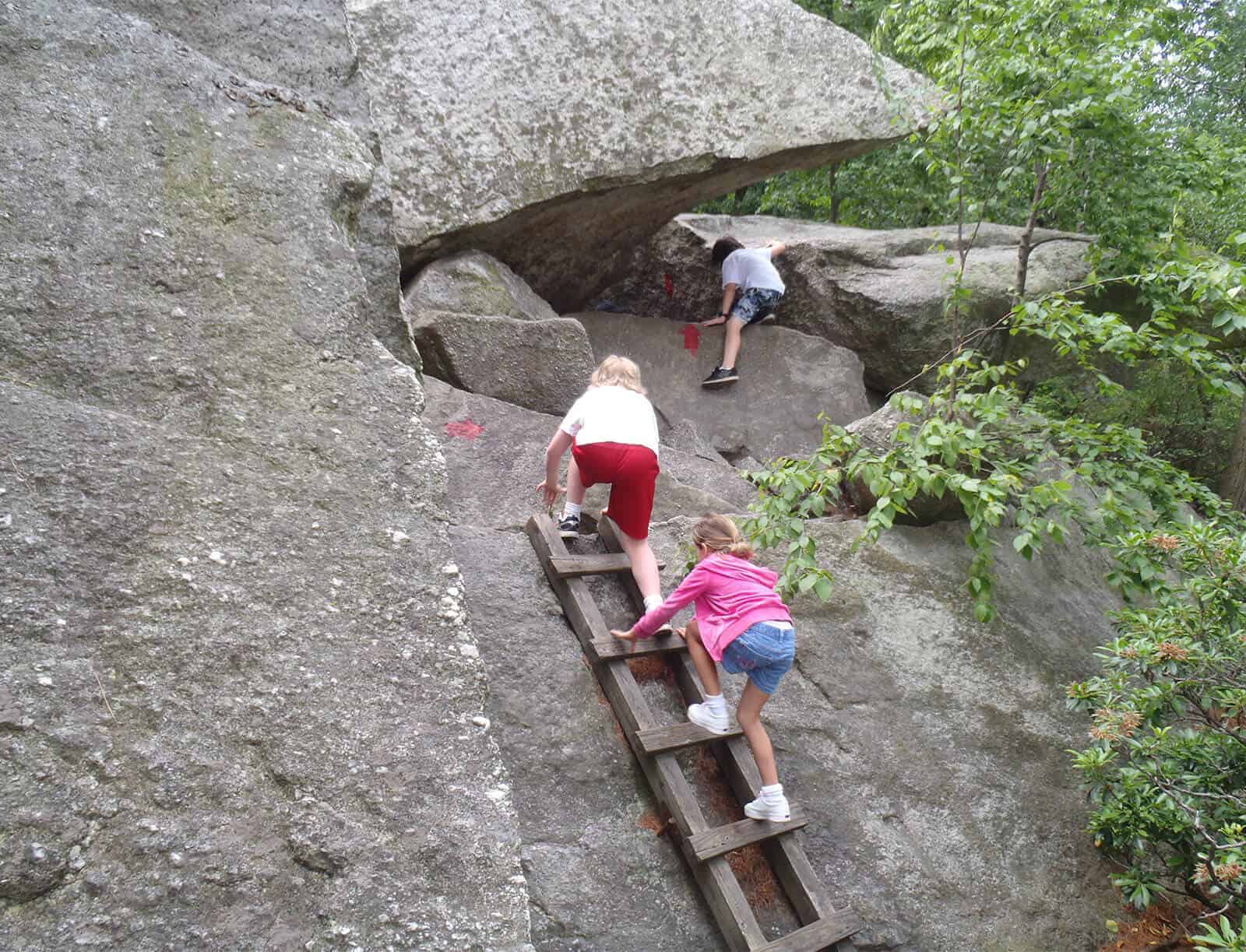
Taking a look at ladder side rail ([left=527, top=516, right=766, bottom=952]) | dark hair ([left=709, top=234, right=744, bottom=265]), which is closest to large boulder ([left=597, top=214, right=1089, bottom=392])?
dark hair ([left=709, top=234, right=744, bottom=265])

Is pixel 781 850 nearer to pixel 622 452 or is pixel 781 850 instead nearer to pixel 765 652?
pixel 765 652

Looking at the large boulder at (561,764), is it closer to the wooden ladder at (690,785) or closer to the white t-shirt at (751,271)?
the wooden ladder at (690,785)

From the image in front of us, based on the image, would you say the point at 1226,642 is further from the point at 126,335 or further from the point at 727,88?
the point at 727,88

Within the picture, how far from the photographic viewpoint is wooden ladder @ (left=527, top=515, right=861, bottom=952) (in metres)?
3.07

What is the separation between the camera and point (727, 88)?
6.47 metres

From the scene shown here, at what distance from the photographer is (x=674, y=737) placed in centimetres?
339

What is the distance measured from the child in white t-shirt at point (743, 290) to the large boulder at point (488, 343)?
74.5 inches

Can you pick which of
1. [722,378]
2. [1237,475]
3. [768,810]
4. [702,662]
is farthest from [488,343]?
[1237,475]

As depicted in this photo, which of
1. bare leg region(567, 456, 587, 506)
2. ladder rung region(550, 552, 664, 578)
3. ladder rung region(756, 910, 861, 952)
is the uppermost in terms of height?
bare leg region(567, 456, 587, 506)

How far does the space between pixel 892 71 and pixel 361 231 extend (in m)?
4.89

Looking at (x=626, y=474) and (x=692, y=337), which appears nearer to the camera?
(x=626, y=474)

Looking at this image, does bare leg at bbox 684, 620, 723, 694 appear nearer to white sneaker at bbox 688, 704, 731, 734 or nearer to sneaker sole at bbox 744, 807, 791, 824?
white sneaker at bbox 688, 704, 731, 734

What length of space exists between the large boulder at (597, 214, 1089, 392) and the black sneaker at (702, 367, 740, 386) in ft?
3.14

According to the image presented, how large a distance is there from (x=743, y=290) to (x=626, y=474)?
3.99 m
